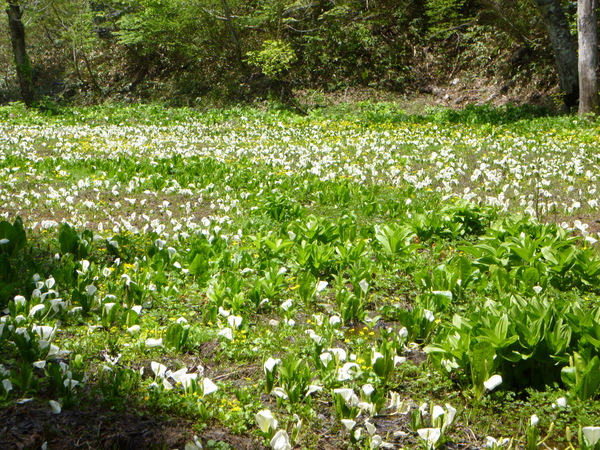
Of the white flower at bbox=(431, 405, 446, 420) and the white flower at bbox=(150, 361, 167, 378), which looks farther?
the white flower at bbox=(150, 361, 167, 378)

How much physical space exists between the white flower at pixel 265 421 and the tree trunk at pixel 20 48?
25090 mm

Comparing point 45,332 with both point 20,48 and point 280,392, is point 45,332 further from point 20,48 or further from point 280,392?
point 20,48

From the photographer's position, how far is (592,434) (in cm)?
247

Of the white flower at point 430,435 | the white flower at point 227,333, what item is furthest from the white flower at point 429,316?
the white flower at point 227,333

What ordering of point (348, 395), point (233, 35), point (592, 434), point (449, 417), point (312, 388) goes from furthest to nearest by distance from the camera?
1. point (233, 35)
2. point (312, 388)
3. point (348, 395)
4. point (449, 417)
5. point (592, 434)

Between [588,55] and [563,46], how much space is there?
1.53 meters

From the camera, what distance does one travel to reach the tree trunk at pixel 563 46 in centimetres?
1545

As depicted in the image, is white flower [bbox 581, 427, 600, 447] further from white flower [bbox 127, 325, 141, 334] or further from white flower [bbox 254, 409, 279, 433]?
white flower [bbox 127, 325, 141, 334]

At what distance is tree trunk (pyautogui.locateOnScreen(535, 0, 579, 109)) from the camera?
1545cm

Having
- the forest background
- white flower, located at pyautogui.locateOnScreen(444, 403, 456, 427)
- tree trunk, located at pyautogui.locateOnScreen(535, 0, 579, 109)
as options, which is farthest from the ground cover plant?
the forest background

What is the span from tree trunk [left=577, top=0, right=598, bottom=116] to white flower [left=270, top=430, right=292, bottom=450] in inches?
594

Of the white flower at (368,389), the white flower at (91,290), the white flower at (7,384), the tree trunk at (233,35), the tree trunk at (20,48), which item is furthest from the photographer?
the tree trunk at (233,35)

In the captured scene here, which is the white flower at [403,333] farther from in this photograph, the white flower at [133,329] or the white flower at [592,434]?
the white flower at [133,329]

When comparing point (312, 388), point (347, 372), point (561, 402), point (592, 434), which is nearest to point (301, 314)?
point (347, 372)
